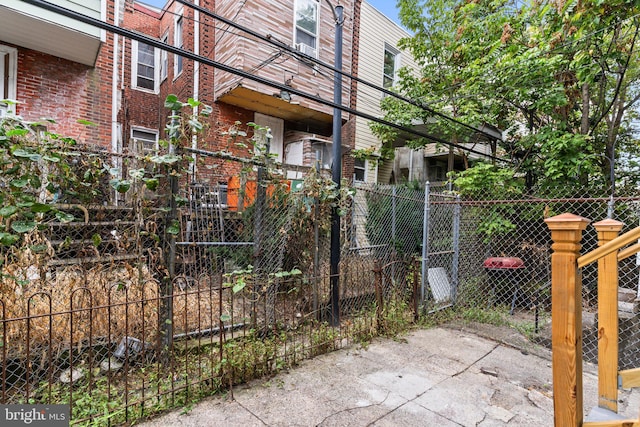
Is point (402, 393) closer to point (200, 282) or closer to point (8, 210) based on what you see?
point (200, 282)

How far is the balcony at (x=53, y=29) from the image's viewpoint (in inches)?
199

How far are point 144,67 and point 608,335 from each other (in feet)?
42.2

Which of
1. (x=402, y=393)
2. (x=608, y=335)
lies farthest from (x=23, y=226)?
(x=608, y=335)

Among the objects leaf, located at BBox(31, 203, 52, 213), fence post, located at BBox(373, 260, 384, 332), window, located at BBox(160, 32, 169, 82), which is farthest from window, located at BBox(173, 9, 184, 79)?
fence post, located at BBox(373, 260, 384, 332)

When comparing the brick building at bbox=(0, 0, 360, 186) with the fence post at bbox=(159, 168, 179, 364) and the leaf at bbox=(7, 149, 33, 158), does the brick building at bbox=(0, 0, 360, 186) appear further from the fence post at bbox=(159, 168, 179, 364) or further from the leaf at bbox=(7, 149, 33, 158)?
the leaf at bbox=(7, 149, 33, 158)

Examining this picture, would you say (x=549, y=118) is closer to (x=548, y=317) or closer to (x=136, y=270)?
(x=548, y=317)

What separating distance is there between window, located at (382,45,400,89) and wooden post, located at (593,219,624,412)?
1170cm

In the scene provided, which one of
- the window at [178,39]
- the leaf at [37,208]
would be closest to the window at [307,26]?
the window at [178,39]

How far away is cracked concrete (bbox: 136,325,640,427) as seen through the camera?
8.29ft

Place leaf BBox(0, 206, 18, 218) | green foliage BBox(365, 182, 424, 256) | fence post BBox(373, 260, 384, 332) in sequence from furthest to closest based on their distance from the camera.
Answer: green foliage BBox(365, 182, 424, 256) → fence post BBox(373, 260, 384, 332) → leaf BBox(0, 206, 18, 218)

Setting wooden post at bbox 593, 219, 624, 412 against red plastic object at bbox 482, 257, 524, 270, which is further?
red plastic object at bbox 482, 257, 524, 270

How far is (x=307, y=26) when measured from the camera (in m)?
8.93

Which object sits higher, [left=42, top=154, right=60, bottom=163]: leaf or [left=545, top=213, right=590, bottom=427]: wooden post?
[left=42, top=154, right=60, bottom=163]: leaf

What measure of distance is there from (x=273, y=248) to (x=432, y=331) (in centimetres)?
251
